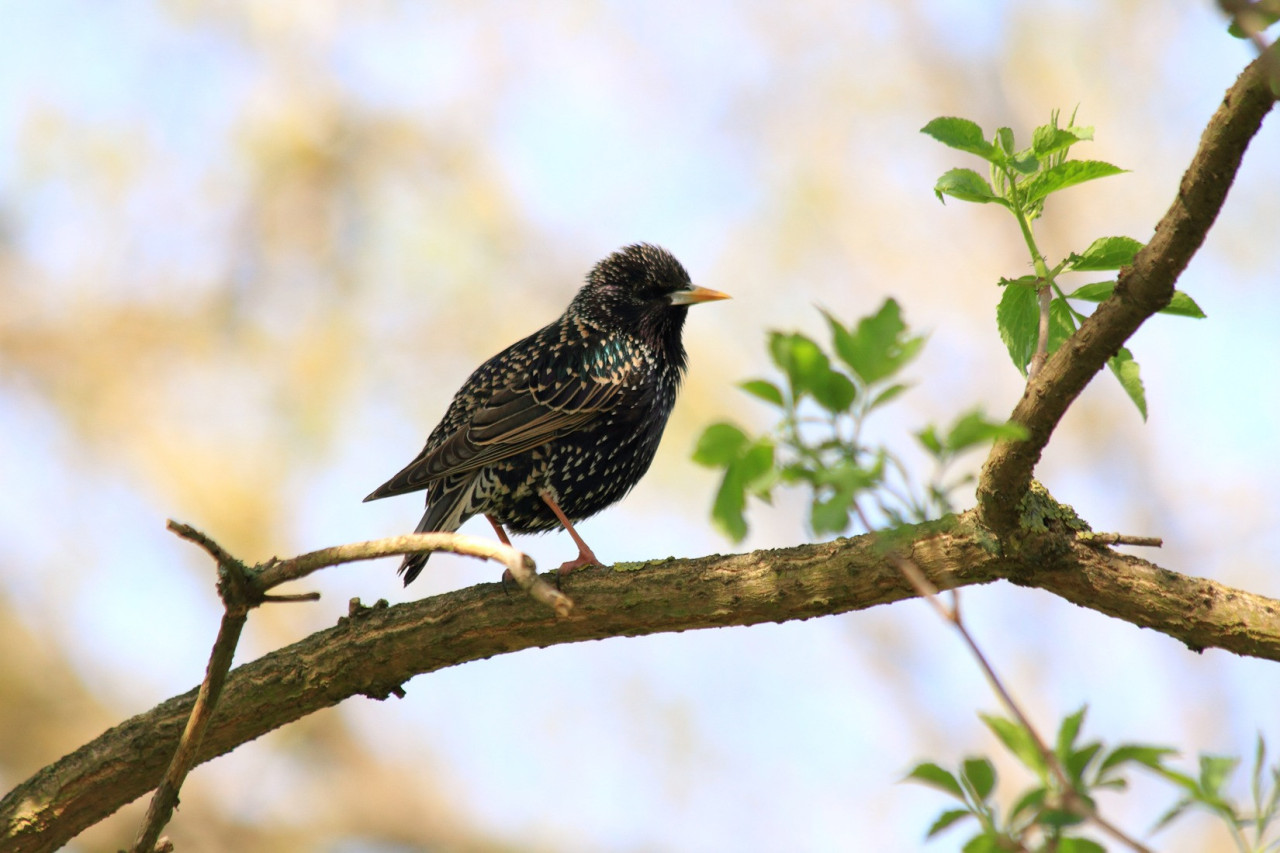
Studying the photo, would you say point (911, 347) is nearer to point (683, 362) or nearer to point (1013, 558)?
point (1013, 558)

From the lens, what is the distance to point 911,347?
1.55m

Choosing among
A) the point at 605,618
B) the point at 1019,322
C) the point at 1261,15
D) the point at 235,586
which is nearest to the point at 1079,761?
the point at 1261,15

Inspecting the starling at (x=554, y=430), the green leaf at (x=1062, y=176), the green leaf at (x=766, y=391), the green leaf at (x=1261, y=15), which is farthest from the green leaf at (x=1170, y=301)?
the starling at (x=554, y=430)

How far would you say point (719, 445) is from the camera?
168 centimetres

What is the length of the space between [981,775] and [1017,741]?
0.14 m

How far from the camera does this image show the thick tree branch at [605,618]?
3.28 m

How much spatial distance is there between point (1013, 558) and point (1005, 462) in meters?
0.43

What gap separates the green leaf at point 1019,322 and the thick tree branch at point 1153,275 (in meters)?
0.14

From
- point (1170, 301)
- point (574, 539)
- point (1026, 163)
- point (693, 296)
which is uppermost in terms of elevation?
point (693, 296)

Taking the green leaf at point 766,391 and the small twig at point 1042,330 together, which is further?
the small twig at point 1042,330

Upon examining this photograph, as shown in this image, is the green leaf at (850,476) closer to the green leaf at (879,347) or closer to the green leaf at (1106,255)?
the green leaf at (879,347)

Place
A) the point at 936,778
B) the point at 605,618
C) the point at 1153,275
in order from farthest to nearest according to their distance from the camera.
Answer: the point at 605,618 < the point at 1153,275 < the point at 936,778

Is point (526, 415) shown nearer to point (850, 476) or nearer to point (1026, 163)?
point (1026, 163)

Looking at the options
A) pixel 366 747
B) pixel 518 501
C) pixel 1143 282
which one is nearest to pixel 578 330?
pixel 518 501
